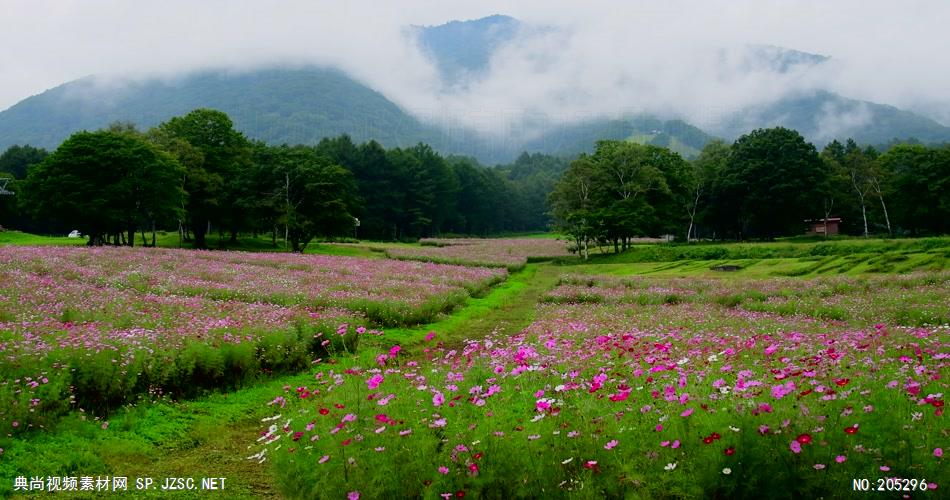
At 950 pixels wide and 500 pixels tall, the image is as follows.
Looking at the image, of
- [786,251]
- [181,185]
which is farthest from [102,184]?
[786,251]

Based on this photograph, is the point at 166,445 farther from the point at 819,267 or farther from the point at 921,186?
the point at 921,186

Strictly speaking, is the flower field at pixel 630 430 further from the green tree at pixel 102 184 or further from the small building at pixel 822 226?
the small building at pixel 822 226

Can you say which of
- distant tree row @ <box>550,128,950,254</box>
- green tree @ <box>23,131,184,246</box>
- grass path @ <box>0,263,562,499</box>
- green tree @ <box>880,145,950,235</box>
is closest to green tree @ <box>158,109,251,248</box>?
green tree @ <box>23,131,184,246</box>

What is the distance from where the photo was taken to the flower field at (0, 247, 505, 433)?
9.91 meters

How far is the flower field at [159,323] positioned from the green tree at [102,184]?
17849 mm

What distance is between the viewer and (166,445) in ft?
30.6

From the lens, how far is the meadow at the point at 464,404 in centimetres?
570

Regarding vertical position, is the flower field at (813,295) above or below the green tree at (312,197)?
below

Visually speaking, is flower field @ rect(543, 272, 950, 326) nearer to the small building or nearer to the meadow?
the meadow

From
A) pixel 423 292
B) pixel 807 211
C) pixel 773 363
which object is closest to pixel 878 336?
pixel 773 363

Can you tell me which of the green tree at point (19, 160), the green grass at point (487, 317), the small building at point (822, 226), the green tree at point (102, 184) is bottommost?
the green grass at point (487, 317)

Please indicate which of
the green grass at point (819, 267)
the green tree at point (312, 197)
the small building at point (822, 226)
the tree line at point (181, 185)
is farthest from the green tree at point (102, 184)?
the small building at point (822, 226)

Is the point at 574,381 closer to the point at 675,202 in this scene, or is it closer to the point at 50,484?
the point at 50,484

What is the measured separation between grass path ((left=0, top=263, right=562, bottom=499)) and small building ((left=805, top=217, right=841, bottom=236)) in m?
85.9
